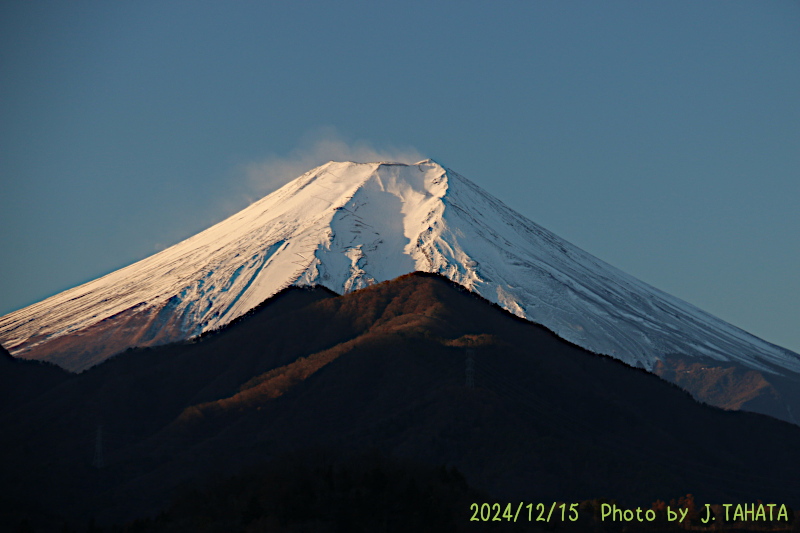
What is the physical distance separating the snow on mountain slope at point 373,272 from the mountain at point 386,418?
44.6 metres

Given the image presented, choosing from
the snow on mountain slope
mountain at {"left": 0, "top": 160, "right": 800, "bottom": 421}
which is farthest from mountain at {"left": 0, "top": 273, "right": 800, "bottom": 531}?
the snow on mountain slope

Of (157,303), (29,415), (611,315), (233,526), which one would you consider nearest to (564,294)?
(611,315)

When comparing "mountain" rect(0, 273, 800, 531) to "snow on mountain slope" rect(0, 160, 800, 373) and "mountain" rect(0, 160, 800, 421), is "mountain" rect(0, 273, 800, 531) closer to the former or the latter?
"mountain" rect(0, 160, 800, 421)

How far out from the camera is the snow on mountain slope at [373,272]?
119 meters

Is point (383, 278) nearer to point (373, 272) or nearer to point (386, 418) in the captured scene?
point (373, 272)

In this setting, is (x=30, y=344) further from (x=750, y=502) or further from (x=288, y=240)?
(x=750, y=502)

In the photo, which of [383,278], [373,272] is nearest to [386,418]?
[383,278]

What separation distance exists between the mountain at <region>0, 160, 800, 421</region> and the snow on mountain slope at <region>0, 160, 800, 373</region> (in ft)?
0.94

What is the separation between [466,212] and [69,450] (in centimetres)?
9272

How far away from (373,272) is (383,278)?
1942 millimetres

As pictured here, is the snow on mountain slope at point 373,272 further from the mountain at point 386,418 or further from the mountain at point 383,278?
the mountain at point 386,418

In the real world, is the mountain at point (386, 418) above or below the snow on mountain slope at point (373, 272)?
below

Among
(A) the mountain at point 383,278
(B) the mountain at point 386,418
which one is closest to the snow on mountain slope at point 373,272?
(A) the mountain at point 383,278

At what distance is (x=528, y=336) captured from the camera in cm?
7144
